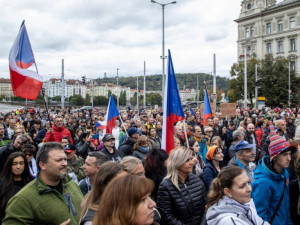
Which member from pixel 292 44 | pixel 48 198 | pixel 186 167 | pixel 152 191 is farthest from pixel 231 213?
pixel 292 44

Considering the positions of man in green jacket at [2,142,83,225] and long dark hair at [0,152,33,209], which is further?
long dark hair at [0,152,33,209]

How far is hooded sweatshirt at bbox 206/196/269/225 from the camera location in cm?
256

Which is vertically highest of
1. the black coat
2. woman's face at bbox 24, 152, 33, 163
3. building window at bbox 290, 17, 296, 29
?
building window at bbox 290, 17, 296, 29

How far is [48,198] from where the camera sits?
2730 mm

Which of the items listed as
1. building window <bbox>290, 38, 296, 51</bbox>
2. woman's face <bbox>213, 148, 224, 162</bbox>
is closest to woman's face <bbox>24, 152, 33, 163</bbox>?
woman's face <bbox>213, 148, 224, 162</bbox>

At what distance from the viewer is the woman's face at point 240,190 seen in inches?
109

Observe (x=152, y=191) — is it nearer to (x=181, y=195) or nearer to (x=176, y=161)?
(x=181, y=195)

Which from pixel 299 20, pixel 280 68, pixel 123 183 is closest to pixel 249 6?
pixel 299 20

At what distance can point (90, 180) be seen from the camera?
12.7ft

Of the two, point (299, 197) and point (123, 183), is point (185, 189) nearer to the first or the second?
point (299, 197)

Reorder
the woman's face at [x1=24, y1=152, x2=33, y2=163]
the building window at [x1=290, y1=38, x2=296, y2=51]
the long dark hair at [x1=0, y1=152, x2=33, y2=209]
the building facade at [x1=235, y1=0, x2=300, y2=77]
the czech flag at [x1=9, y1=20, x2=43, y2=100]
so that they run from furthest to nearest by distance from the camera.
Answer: the building window at [x1=290, y1=38, x2=296, y2=51] < the building facade at [x1=235, y1=0, x2=300, y2=77] < the czech flag at [x1=9, y1=20, x2=43, y2=100] < the woman's face at [x1=24, y1=152, x2=33, y2=163] < the long dark hair at [x1=0, y1=152, x2=33, y2=209]

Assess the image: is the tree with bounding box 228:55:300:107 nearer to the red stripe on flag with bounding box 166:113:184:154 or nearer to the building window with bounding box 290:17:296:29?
the building window with bounding box 290:17:296:29

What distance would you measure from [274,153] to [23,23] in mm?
5355

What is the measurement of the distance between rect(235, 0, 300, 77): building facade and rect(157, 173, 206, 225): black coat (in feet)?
168
